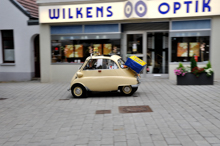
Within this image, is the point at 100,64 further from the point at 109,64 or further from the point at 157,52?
the point at 157,52

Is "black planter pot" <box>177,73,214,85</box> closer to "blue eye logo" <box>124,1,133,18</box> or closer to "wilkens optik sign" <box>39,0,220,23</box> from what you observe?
"wilkens optik sign" <box>39,0,220,23</box>

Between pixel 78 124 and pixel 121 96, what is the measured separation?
11.5 ft

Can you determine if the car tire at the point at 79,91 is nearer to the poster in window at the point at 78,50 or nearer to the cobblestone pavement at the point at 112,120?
the cobblestone pavement at the point at 112,120

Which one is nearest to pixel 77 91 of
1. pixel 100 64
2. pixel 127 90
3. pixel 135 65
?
pixel 100 64

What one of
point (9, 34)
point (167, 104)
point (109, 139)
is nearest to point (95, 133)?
point (109, 139)

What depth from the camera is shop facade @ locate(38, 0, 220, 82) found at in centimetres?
1230

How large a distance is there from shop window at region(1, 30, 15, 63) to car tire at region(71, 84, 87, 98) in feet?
25.3

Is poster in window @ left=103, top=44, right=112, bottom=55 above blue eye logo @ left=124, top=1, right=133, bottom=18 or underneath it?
underneath

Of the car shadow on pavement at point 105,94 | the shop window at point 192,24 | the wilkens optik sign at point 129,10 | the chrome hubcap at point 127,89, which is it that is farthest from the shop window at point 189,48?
the chrome hubcap at point 127,89

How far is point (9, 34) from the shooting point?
15234 mm

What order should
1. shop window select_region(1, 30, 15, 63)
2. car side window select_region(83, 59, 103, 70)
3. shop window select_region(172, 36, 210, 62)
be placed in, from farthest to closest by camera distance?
shop window select_region(1, 30, 15, 63) < shop window select_region(172, 36, 210, 62) < car side window select_region(83, 59, 103, 70)

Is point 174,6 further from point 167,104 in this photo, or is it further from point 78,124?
point 78,124

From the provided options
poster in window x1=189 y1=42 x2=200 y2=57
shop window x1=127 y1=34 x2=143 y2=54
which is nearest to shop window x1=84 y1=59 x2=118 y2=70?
shop window x1=127 y1=34 x2=143 y2=54

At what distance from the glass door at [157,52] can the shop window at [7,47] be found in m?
8.23
